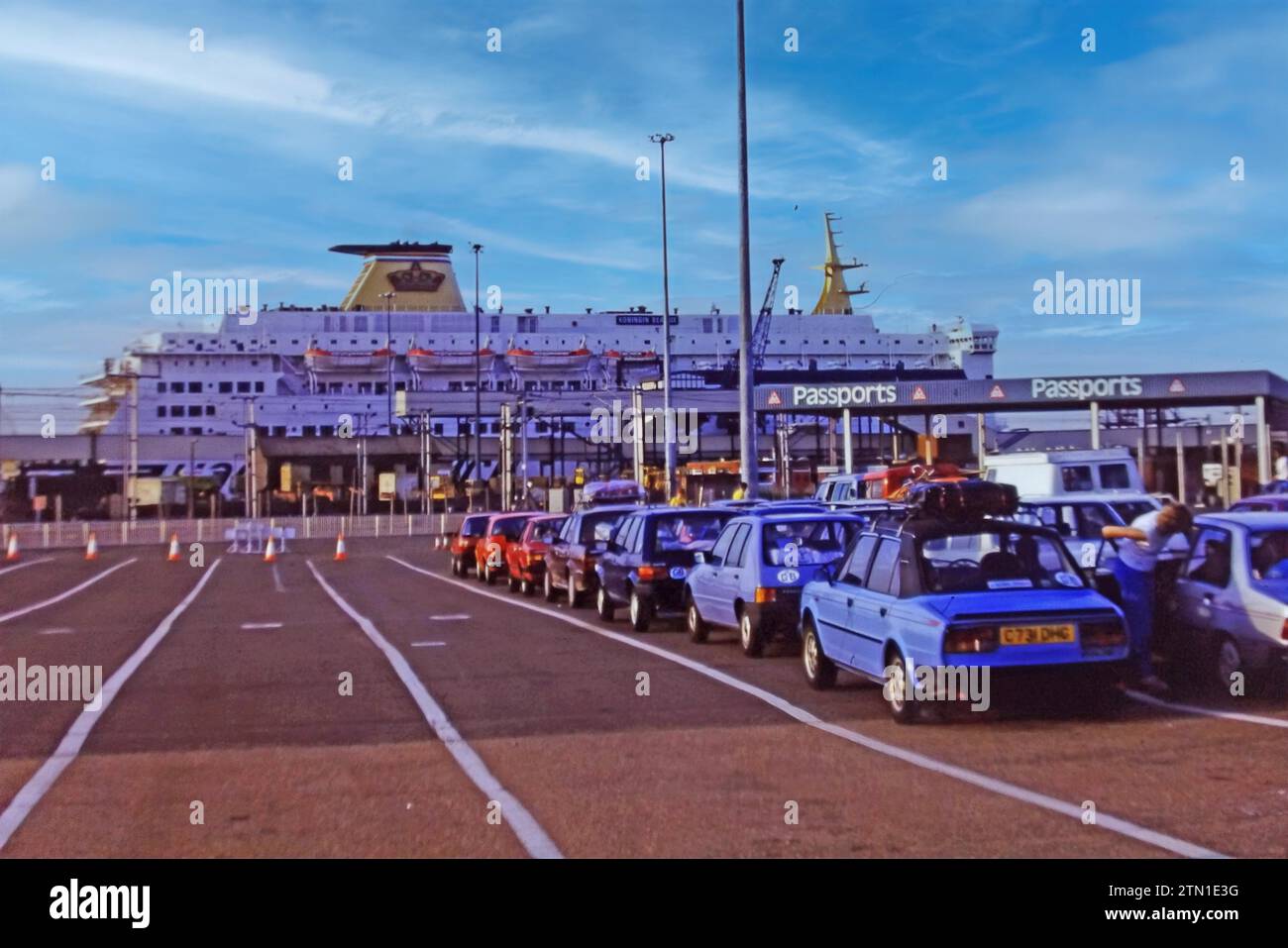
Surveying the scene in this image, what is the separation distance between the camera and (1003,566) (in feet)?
33.3

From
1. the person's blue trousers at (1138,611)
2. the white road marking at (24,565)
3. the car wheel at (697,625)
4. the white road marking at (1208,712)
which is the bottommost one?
the white road marking at (24,565)

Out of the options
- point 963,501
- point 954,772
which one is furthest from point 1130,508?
point 954,772

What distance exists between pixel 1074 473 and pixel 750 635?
932 centimetres

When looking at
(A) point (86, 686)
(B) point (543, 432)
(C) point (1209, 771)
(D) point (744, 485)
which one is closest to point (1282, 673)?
(C) point (1209, 771)

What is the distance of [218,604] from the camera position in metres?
23.7

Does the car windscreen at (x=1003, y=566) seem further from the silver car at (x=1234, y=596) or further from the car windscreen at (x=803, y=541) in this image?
the car windscreen at (x=803, y=541)

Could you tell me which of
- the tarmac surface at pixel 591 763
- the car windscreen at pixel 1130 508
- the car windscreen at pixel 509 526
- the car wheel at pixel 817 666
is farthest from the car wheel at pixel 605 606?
the car windscreen at pixel 509 526

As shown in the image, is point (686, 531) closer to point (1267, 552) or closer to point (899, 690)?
point (899, 690)

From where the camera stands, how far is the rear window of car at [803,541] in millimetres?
14133

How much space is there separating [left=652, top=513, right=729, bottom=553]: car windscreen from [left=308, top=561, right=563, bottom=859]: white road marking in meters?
3.66

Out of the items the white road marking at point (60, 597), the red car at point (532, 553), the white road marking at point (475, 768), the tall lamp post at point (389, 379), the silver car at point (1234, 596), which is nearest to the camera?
the white road marking at point (475, 768)

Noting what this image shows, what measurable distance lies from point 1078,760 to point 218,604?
18.2m

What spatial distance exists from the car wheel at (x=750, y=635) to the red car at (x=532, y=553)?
9287mm
